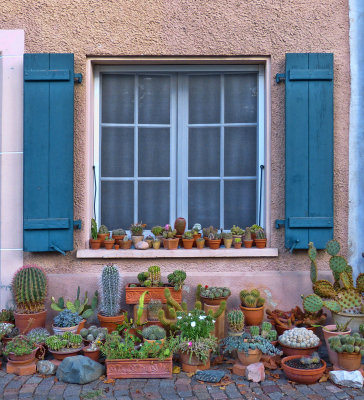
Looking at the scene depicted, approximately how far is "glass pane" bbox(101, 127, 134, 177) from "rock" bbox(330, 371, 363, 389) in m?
2.77

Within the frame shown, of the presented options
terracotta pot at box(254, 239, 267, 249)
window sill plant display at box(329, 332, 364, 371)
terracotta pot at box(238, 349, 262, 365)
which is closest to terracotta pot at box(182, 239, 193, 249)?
terracotta pot at box(254, 239, 267, 249)

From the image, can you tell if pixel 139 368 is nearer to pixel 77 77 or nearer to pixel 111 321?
pixel 111 321

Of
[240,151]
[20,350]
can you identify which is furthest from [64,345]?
[240,151]

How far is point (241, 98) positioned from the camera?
5.18 meters

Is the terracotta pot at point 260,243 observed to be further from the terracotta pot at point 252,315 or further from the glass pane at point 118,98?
the glass pane at point 118,98

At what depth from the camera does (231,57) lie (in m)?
4.95

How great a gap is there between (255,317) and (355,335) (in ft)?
3.02

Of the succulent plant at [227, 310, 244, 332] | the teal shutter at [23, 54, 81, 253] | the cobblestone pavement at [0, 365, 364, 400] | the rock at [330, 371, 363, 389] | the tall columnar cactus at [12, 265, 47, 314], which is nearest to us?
the cobblestone pavement at [0, 365, 364, 400]

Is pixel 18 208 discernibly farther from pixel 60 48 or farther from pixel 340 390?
pixel 340 390

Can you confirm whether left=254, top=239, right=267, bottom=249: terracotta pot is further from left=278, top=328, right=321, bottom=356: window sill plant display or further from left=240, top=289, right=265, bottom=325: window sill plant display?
left=278, top=328, right=321, bottom=356: window sill plant display

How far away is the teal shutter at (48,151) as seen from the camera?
4.75 meters

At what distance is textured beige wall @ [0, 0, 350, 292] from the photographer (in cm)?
488

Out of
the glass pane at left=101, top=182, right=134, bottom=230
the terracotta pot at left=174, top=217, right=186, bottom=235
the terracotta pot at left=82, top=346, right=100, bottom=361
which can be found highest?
the glass pane at left=101, top=182, right=134, bottom=230

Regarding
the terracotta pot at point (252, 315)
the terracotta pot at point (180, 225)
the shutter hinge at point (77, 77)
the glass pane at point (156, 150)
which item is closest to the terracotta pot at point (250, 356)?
the terracotta pot at point (252, 315)
